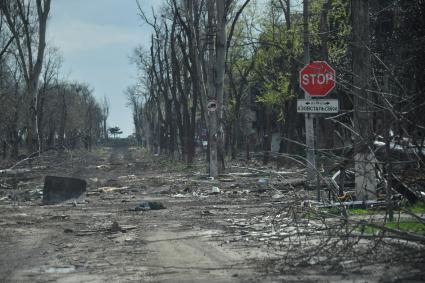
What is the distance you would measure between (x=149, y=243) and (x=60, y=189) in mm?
8639

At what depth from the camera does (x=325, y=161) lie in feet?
32.6

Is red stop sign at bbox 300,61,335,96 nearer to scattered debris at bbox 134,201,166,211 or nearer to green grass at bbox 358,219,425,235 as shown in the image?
scattered debris at bbox 134,201,166,211

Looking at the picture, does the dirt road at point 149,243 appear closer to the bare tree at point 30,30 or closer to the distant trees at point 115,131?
the bare tree at point 30,30

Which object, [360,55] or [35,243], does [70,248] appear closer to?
[35,243]

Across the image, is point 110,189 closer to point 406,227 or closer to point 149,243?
point 149,243

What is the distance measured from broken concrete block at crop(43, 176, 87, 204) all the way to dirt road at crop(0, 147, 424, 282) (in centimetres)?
33

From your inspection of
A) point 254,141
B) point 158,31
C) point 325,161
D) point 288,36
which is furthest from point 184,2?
point 254,141

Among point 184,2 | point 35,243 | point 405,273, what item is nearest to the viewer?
point 405,273

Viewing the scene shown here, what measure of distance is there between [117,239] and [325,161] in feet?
12.2

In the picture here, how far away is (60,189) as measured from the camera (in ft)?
57.5

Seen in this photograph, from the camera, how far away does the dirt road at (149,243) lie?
7.08 meters

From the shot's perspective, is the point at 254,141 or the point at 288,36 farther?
the point at 254,141

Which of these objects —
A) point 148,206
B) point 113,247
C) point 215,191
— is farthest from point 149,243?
point 215,191

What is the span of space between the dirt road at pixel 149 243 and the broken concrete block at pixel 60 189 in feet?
1.08
